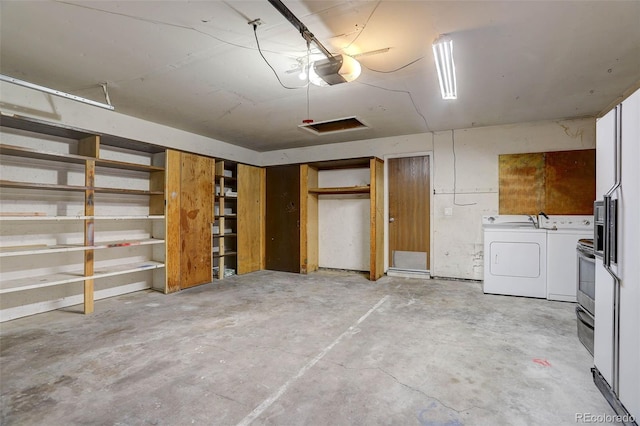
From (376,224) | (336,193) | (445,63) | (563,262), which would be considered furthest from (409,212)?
(445,63)

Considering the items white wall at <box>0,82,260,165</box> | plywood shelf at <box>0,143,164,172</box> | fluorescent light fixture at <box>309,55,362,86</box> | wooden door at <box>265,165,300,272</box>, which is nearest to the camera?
fluorescent light fixture at <box>309,55,362,86</box>

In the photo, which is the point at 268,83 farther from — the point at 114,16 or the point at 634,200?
the point at 634,200

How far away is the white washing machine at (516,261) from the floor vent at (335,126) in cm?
259

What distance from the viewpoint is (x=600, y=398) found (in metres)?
1.87

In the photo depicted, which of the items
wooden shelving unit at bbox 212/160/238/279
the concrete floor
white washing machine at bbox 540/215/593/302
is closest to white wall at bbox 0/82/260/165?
wooden shelving unit at bbox 212/160/238/279

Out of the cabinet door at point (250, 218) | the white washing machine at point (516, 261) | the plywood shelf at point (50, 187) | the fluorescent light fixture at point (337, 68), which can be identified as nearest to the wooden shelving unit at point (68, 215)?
the plywood shelf at point (50, 187)

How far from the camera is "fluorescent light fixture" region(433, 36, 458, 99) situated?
2.32 meters

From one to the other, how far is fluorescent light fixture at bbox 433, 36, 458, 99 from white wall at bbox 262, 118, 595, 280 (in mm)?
2319

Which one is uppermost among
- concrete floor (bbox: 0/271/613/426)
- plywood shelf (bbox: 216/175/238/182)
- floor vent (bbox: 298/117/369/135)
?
floor vent (bbox: 298/117/369/135)

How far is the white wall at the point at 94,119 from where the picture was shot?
3348mm

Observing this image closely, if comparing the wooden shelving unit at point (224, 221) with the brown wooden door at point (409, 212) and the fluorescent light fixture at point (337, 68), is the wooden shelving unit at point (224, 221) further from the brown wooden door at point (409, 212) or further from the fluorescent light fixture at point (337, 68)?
the fluorescent light fixture at point (337, 68)

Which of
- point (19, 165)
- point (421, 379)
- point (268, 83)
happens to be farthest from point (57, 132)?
point (421, 379)

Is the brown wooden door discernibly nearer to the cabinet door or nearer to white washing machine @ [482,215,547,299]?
white washing machine @ [482,215,547,299]

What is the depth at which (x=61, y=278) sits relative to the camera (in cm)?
332
